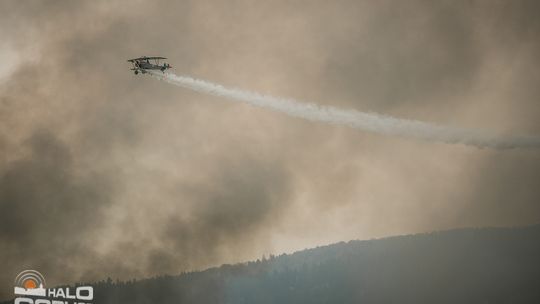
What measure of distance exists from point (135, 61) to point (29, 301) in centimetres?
7203

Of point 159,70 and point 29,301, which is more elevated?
point 159,70

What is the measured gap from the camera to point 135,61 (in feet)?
435

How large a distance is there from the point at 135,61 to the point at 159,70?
684 centimetres

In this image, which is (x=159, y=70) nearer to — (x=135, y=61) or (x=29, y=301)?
(x=135, y=61)

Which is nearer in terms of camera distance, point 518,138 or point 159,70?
point 518,138

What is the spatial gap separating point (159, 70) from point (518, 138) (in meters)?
93.4

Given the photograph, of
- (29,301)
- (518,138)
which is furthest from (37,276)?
(518,138)

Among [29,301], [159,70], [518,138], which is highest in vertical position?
[159,70]

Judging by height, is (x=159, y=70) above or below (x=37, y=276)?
above

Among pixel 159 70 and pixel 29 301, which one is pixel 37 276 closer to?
pixel 29 301

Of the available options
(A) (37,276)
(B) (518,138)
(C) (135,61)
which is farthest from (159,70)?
(B) (518,138)

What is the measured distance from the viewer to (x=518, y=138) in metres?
111

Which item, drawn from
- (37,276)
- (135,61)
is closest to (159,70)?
(135,61)

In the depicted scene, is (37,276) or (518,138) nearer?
(518,138)
